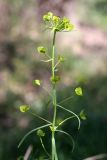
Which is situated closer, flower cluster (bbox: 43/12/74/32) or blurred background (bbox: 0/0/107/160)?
flower cluster (bbox: 43/12/74/32)

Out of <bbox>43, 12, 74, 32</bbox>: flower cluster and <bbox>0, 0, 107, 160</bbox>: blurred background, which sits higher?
<bbox>43, 12, 74, 32</bbox>: flower cluster

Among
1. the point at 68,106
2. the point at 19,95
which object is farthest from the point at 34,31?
the point at 68,106

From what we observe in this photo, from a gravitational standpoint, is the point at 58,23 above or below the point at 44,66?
above

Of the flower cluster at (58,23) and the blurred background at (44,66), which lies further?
the blurred background at (44,66)

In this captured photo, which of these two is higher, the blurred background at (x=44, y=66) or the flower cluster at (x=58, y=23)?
the flower cluster at (x=58, y=23)

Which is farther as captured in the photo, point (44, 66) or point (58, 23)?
point (44, 66)
